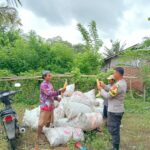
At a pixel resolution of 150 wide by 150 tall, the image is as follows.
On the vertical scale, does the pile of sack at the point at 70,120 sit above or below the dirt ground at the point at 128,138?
above

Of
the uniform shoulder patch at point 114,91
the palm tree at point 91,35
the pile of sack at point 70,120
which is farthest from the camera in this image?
the palm tree at point 91,35

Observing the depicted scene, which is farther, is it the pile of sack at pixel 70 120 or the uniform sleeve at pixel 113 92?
the pile of sack at pixel 70 120

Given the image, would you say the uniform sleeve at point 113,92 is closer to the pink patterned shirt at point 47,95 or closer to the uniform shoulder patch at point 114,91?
the uniform shoulder patch at point 114,91

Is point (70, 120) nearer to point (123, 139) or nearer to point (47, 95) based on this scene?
point (47, 95)

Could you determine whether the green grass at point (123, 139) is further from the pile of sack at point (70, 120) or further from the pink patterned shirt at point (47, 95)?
the pink patterned shirt at point (47, 95)

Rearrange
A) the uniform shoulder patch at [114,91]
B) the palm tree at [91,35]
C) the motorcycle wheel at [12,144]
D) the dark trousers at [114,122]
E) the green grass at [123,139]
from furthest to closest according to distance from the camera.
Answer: the palm tree at [91,35], the green grass at [123,139], the motorcycle wheel at [12,144], the dark trousers at [114,122], the uniform shoulder patch at [114,91]

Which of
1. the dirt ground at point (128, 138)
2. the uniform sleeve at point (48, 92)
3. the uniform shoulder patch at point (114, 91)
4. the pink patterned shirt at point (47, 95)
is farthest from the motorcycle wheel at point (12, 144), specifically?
the uniform shoulder patch at point (114, 91)

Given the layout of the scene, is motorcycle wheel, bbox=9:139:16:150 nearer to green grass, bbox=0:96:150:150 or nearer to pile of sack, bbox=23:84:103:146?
green grass, bbox=0:96:150:150

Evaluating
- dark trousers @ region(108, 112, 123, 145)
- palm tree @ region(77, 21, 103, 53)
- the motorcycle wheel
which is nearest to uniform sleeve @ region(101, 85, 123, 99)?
dark trousers @ region(108, 112, 123, 145)

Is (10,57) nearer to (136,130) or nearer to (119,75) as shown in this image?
(136,130)

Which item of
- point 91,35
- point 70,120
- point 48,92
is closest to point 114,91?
point 48,92

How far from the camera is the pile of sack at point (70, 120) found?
21.6ft

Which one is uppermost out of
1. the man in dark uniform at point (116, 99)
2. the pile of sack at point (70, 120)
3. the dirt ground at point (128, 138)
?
the man in dark uniform at point (116, 99)

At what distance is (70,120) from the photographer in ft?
23.4
